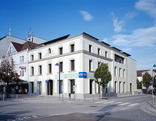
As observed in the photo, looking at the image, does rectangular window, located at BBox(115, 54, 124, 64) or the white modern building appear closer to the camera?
the white modern building

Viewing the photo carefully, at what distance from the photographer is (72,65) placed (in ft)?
99.6

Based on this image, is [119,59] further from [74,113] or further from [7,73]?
[74,113]

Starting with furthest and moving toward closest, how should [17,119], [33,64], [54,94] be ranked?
[33,64] < [54,94] < [17,119]

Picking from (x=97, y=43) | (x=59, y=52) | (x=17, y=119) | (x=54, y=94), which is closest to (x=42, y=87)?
(x=54, y=94)

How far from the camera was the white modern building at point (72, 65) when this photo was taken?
28.5m

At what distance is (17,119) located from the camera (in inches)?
379

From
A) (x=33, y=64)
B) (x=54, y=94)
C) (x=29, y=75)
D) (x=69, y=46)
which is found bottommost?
(x=54, y=94)

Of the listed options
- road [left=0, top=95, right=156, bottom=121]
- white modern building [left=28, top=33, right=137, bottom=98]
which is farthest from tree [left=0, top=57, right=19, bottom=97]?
road [left=0, top=95, right=156, bottom=121]

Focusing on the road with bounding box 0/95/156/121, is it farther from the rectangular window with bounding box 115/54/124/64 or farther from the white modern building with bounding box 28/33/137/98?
the rectangular window with bounding box 115/54/124/64

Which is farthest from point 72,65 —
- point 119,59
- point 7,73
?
point 119,59

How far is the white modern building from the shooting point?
2853 centimetres

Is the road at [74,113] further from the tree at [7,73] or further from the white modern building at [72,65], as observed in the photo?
the tree at [7,73]

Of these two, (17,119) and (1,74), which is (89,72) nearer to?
(1,74)

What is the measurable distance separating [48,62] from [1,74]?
31.9 ft
